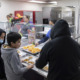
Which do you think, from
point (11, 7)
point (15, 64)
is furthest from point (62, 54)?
point (11, 7)

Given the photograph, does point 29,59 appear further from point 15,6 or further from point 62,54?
point 15,6

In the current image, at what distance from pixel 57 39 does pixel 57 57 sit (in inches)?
6.0

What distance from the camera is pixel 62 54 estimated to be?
1.05m

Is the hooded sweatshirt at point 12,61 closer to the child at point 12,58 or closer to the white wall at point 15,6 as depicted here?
the child at point 12,58

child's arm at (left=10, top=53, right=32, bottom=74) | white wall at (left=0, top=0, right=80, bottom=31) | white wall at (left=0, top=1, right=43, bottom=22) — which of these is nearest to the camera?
child's arm at (left=10, top=53, right=32, bottom=74)

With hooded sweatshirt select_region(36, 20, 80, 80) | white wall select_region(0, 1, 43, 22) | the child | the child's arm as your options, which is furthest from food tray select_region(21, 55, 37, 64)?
white wall select_region(0, 1, 43, 22)

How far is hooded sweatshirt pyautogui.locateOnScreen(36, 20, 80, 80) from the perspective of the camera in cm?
105

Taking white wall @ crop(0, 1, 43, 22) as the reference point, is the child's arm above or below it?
below

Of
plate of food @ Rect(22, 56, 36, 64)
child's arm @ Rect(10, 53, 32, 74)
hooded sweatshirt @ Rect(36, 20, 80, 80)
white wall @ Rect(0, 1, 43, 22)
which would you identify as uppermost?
white wall @ Rect(0, 1, 43, 22)

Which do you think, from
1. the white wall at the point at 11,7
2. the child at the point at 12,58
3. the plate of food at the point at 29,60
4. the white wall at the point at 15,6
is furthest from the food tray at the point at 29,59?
the white wall at the point at 11,7

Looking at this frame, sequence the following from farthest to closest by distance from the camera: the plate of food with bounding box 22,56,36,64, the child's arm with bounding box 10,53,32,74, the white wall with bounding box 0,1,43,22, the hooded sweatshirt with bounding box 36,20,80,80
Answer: the white wall with bounding box 0,1,43,22, the plate of food with bounding box 22,56,36,64, the child's arm with bounding box 10,53,32,74, the hooded sweatshirt with bounding box 36,20,80,80

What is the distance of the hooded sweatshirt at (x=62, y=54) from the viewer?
1050mm

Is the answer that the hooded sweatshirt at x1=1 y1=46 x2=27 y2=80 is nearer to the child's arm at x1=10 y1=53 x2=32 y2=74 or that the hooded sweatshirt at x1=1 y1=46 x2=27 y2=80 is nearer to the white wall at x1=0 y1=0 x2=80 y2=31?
the child's arm at x1=10 y1=53 x2=32 y2=74

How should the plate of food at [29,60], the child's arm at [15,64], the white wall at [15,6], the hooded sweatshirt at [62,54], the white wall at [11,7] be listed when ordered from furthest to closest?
the white wall at [11,7] < the white wall at [15,6] < the plate of food at [29,60] < the child's arm at [15,64] < the hooded sweatshirt at [62,54]
